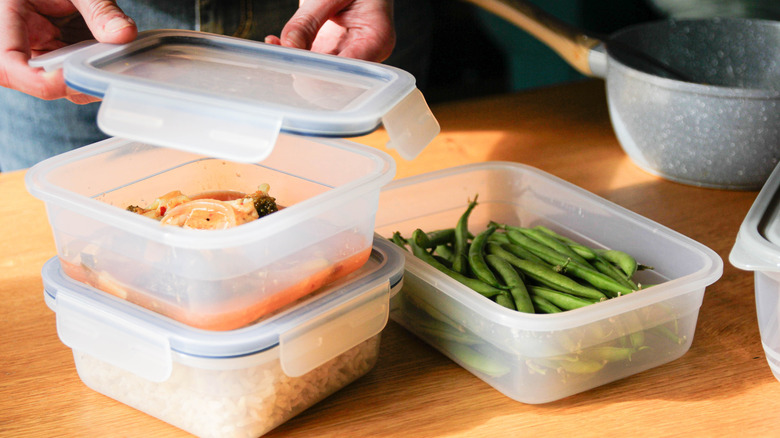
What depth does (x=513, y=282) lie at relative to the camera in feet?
3.20

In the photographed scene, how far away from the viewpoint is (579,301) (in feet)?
3.06

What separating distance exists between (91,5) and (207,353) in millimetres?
475

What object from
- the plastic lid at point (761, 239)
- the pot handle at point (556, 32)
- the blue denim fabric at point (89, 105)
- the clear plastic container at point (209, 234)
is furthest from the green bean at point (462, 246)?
the blue denim fabric at point (89, 105)

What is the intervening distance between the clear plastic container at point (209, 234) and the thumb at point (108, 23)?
13 cm

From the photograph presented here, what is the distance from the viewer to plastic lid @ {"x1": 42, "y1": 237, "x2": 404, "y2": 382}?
0.73 m

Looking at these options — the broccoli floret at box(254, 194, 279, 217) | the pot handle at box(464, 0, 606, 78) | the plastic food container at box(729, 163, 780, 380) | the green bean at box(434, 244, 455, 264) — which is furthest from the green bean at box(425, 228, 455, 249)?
the pot handle at box(464, 0, 606, 78)

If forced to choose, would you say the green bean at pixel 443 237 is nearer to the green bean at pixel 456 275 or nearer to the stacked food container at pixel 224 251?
the green bean at pixel 456 275

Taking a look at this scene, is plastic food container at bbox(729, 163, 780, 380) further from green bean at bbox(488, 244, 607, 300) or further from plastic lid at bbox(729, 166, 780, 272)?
green bean at bbox(488, 244, 607, 300)

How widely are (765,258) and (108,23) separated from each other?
0.78 meters

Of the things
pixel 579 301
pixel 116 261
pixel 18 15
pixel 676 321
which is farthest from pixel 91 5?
pixel 676 321

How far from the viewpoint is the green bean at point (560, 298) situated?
935mm

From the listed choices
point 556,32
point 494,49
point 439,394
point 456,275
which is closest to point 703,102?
point 556,32

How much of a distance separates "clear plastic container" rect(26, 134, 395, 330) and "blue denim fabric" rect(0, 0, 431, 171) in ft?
2.05

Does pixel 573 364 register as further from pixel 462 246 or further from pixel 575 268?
pixel 462 246
